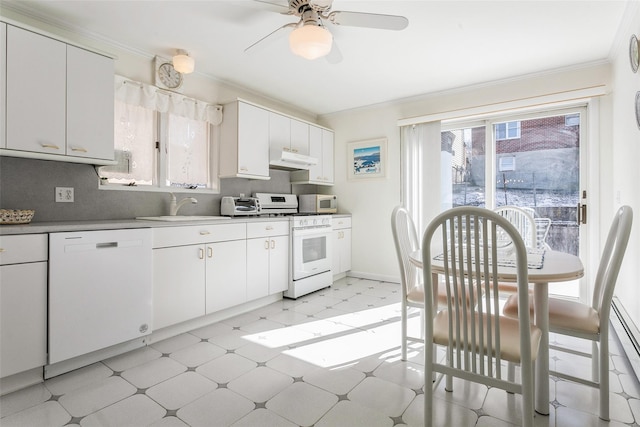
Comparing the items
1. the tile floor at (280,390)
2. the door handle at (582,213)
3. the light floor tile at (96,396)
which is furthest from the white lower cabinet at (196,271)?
the door handle at (582,213)

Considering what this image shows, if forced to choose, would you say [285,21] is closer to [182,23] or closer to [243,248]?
[182,23]

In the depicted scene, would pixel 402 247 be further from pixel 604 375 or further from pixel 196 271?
pixel 196 271

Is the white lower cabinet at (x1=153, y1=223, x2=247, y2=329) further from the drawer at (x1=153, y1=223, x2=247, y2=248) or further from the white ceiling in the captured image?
the white ceiling

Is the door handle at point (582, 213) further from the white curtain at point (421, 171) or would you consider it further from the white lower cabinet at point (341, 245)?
the white lower cabinet at point (341, 245)

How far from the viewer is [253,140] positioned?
140 inches

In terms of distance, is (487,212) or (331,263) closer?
(487,212)

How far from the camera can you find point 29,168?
2.24m

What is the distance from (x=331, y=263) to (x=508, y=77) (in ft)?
9.51

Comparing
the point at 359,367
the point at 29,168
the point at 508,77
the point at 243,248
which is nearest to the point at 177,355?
the point at 243,248

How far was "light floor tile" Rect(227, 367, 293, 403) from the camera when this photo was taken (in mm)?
1788

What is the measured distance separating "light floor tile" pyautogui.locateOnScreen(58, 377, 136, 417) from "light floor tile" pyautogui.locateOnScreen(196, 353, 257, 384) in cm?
41

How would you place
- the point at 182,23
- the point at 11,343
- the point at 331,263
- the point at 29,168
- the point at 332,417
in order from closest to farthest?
the point at 332,417
the point at 11,343
the point at 29,168
the point at 182,23
the point at 331,263

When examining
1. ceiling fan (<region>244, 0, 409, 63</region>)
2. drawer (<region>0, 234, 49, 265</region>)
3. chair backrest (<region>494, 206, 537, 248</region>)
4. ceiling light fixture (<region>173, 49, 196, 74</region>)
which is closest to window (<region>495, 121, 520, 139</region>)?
chair backrest (<region>494, 206, 537, 248</region>)

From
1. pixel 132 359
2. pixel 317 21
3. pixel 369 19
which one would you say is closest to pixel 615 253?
pixel 369 19
